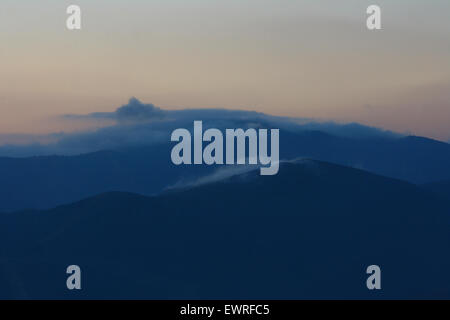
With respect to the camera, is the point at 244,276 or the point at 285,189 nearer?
the point at 244,276

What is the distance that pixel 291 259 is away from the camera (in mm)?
135625

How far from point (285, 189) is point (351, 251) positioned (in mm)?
27275

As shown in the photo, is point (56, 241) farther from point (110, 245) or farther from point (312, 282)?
point (312, 282)

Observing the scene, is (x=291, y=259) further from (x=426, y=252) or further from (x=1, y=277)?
(x=1, y=277)

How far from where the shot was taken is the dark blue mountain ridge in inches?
4751

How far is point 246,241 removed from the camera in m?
141

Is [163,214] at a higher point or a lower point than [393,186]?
lower

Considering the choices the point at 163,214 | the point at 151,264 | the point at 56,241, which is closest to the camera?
the point at 151,264

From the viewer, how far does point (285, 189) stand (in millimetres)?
158250

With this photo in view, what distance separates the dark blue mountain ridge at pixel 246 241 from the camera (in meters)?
121
